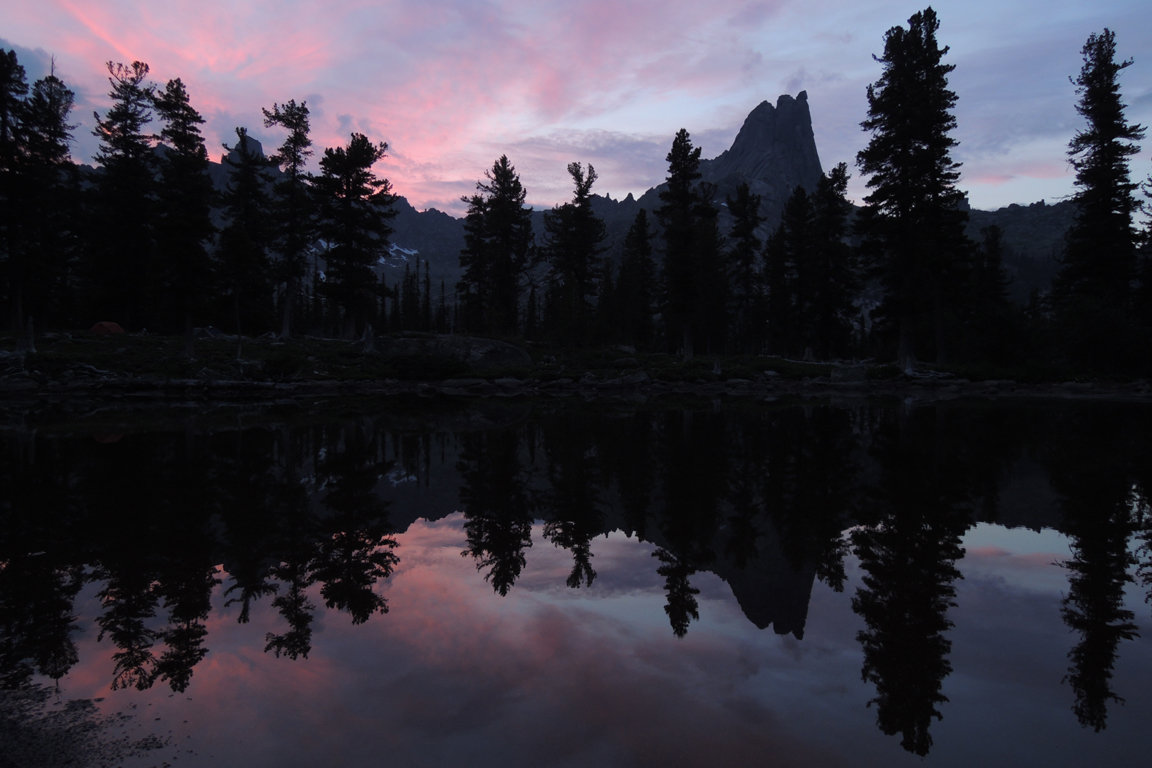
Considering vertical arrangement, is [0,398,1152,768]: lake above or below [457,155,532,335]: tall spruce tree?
below

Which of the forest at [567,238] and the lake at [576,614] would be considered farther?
the forest at [567,238]

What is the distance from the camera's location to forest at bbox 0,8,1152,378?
132ft

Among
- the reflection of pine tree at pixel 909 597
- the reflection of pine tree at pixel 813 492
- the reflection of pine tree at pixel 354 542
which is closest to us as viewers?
the reflection of pine tree at pixel 909 597

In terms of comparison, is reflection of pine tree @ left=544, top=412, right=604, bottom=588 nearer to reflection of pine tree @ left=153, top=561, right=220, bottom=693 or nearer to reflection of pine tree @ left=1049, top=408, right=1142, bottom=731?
reflection of pine tree @ left=153, top=561, right=220, bottom=693

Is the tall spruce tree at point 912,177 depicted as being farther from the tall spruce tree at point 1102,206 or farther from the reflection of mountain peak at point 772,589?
the reflection of mountain peak at point 772,589

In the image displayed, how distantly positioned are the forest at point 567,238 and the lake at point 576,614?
32.3 meters

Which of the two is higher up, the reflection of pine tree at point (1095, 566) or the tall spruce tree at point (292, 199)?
the tall spruce tree at point (292, 199)

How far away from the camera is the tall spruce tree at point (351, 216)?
47469mm

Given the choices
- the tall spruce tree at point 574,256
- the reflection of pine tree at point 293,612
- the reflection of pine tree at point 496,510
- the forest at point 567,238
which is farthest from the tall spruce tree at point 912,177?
the reflection of pine tree at point 293,612

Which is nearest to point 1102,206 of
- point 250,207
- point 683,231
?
point 683,231

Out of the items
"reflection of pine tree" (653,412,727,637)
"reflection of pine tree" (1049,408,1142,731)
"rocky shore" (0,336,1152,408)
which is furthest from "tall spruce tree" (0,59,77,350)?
"reflection of pine tree" (1049,408,1142,731)

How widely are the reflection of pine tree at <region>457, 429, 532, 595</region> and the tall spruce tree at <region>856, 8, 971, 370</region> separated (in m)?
34.5

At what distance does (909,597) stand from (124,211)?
59845 millimetres

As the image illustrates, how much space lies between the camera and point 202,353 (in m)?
40.0
